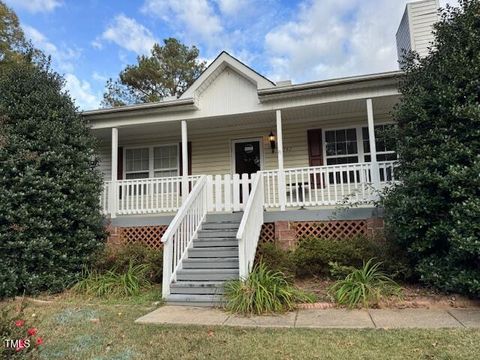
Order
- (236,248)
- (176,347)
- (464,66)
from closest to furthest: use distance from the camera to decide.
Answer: (176,347)
(464,66)
(236,248)

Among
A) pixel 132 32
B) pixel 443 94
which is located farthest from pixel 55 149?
pixel 132 32

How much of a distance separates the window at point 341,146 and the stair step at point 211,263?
5.02 m

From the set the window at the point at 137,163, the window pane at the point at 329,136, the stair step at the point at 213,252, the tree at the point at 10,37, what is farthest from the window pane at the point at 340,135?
the tree at the point at 10,37

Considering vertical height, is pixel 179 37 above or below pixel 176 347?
above

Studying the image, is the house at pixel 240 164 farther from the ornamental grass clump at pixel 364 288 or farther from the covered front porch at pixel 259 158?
the ornamental grass clump at pixel 364 288

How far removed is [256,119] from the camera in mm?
10164

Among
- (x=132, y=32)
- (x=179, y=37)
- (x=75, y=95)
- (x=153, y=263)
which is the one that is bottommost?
(x=153, y=263)

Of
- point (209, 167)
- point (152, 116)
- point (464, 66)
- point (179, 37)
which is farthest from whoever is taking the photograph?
point (179, 37)

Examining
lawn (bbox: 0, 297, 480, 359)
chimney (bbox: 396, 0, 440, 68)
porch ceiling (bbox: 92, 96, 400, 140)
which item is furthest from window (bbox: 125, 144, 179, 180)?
chimney (bbox: 396, 0, 440, 68)

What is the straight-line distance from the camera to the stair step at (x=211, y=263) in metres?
6.58

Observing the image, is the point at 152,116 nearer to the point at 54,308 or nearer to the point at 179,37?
the point at 54,308

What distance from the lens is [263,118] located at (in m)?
10.1

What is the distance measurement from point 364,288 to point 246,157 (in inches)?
248

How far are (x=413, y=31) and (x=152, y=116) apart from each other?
25.8ft
